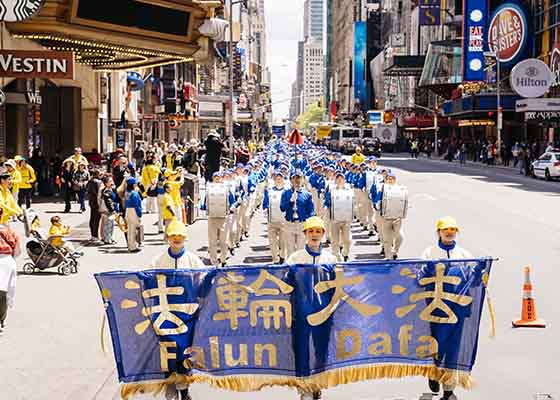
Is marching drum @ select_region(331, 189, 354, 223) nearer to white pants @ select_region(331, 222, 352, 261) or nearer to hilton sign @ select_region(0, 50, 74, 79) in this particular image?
white pants @ select_region(331, 222, 352, 261)

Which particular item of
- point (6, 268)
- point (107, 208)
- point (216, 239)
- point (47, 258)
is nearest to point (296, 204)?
point (216, 239)

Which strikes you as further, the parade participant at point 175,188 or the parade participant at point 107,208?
the parade participant at point 175,188

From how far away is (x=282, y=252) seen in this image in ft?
52.0

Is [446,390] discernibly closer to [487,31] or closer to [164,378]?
[164,378]

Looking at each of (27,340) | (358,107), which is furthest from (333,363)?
(358,107)

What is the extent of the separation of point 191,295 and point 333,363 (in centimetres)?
132

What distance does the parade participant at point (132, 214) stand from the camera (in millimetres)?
18141

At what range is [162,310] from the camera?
7461 millimetres

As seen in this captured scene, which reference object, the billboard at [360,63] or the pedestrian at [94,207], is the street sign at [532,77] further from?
the billboard at [360,63]

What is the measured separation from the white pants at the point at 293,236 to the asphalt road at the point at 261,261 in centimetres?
204

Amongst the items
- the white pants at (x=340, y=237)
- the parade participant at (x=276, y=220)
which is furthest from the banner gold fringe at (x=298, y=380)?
the white pants at (x=340, y=237)

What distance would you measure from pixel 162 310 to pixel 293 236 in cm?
780

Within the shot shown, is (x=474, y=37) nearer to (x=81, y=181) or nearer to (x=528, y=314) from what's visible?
(x=81, y=181)

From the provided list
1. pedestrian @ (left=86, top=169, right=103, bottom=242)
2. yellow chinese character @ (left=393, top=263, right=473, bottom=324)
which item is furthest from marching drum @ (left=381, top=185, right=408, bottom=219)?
yellow chinese character @ (left=393, top=263, right=473, bottom=324)
